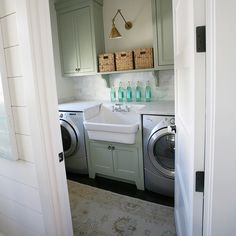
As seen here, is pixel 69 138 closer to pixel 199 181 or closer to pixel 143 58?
pixel 143 58

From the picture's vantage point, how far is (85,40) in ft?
9.30

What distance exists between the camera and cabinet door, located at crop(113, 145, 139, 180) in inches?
93.4

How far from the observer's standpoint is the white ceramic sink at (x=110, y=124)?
7.37ft

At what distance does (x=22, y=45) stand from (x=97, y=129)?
4.95 feet

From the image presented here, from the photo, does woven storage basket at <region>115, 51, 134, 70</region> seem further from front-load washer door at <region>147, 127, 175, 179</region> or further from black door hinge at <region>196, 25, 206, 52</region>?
black door hinge at <region>196, 25, 206, 52</region>

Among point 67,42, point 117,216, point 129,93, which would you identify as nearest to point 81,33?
point 67,42

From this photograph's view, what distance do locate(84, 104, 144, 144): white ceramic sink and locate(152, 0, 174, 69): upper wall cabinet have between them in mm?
611

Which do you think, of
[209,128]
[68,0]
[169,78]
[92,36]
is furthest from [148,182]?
[68,0]

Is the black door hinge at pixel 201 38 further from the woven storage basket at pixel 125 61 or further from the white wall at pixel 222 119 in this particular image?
the woven storage basket at pixel 125 61

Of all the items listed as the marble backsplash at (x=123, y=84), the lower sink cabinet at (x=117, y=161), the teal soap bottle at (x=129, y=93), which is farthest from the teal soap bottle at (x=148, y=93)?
the lower sink cabinet at (x=117, y=161)

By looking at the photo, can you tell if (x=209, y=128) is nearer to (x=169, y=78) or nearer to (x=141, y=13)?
(x=169, y=78)

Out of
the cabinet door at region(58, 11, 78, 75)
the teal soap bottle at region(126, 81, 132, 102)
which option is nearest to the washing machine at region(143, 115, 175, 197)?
the teal soap bottle at region(126, 81, 132, 102)

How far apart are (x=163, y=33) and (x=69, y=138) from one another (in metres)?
1.79

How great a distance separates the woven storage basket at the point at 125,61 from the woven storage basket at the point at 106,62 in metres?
0.07
